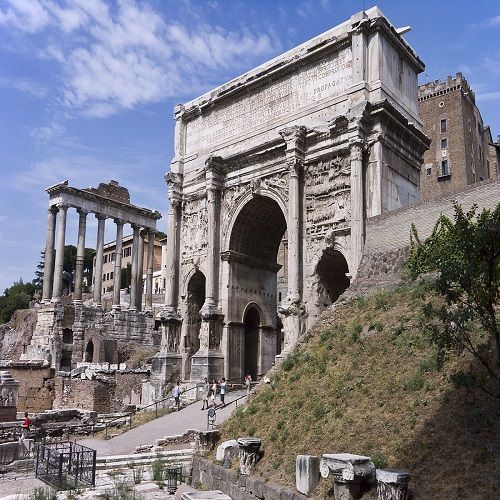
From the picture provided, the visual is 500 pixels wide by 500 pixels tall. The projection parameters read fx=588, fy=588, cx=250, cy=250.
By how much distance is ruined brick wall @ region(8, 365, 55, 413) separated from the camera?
3041cm

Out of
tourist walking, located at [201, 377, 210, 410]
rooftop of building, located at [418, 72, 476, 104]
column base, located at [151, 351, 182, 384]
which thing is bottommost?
tourist walking, located at [201, 377, 210, 410]

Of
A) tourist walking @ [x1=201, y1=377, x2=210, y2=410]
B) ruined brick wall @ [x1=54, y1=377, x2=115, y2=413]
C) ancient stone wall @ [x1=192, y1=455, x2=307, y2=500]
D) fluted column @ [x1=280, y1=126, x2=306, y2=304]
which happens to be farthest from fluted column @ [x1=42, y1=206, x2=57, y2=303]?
ancient stone wall @ [x1=192, y1=455, x2=307, y2=500]

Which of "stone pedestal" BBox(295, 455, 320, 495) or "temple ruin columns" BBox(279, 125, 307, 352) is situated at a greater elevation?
"temple ruin columns" BBox(279, 125, 307, 352)

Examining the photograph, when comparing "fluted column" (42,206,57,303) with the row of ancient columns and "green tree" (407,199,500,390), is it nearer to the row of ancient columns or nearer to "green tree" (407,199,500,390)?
the row of ancient columns

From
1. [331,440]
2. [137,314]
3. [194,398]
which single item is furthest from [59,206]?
[331,440]

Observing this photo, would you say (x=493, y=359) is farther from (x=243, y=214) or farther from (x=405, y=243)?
(x=243, y=214)

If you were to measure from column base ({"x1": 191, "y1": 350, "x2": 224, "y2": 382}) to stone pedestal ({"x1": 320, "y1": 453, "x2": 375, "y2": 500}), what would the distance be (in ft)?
54.3

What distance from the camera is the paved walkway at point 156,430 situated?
18.0 m

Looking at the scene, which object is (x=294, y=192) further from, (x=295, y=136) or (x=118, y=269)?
(x=118, y=269)

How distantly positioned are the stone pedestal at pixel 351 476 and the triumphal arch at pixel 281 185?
41.6ft

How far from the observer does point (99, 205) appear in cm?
4959

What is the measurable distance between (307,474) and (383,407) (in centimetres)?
239

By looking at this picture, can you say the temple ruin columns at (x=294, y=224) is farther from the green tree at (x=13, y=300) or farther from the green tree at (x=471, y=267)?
the green tree at (x=13, y=300)

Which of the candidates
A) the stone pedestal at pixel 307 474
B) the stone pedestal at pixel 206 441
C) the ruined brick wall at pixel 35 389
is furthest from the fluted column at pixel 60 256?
the stone pedestal at pixel 307 474
